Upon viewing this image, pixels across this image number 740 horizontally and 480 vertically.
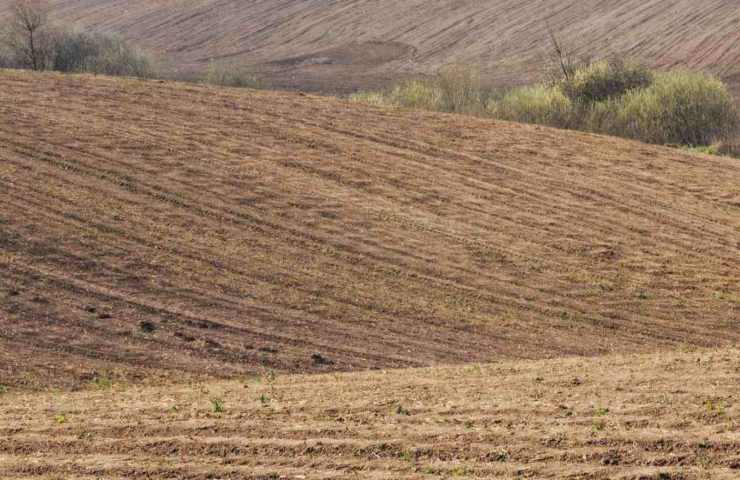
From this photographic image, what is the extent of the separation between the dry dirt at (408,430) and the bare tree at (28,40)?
27275mm

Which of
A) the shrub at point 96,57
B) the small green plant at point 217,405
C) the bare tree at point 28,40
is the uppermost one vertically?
the small green plant at point 217,405

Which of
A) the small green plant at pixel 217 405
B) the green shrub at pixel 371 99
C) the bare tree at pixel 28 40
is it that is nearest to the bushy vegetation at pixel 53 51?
the bare tree at pixel 28 40

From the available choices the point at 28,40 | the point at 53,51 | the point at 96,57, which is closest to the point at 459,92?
the point at 96,57

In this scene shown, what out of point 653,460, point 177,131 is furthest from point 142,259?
point 653,460

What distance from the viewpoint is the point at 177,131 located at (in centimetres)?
2464

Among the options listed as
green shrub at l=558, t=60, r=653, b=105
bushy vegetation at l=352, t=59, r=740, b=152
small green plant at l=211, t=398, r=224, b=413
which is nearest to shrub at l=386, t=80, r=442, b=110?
bushy vegetation at l=352, t=59, r=740, b=152

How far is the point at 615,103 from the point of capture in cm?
3300

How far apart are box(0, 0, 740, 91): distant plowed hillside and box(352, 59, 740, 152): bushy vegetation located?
24.9ft

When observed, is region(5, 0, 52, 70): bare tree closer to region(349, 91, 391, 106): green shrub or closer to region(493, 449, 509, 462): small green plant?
region(349, 91, 391, 106): green shrub

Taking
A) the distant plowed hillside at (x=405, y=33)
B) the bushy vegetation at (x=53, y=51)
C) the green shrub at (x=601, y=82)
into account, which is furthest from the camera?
the distant plowed hillside at (x=405, y=33)

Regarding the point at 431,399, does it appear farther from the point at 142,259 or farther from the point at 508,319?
the point at 142,259

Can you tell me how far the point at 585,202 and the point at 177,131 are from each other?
7.59 metres

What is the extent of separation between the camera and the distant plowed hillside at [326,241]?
50.2 ft

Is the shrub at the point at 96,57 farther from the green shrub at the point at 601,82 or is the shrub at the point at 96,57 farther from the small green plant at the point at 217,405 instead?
the small green plant at the point at 217,405
